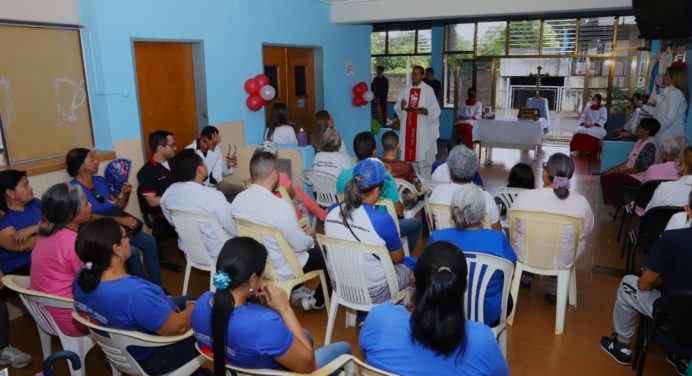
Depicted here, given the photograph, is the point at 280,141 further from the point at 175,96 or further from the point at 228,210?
the point at 228,210

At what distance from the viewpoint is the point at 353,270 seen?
2793 mm

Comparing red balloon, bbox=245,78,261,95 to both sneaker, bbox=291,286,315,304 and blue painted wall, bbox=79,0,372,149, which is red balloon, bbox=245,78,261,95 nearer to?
blue painted wall, bbox=79,0,372,149

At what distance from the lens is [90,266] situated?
82.9 inches

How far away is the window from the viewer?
12789 millimetres

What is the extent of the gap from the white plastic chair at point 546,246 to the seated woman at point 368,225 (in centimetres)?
91

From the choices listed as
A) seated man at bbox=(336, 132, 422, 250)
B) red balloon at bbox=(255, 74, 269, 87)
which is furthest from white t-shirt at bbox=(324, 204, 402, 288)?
red balloon at bbox=(255, 74, 269, 87)

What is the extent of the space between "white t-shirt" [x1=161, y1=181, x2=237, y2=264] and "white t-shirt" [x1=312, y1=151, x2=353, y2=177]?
1.39m

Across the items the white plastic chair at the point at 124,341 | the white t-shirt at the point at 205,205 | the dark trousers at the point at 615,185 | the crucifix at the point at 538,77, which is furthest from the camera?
the crucifix at the point at 538,77

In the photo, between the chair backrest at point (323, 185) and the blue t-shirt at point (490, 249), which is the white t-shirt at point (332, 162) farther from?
the blue t-shirt at point (490, 249)

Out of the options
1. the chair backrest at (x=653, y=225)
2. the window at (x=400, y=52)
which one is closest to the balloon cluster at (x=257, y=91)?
the chair backrest at (x=653, y=225)

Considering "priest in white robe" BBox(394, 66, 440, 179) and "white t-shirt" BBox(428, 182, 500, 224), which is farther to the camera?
"priest in white robe" BBox(394, 66, 440, 179)

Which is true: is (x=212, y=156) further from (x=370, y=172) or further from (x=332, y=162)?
(x=370, y=172)

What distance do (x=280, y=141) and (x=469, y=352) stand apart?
4.83 metres

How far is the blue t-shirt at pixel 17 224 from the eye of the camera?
319 cm
